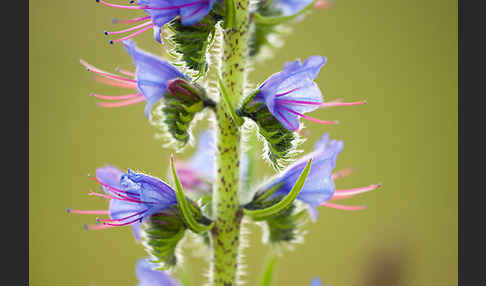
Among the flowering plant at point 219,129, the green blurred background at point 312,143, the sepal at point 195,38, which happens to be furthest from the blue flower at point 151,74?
the green blurred background at point 312,143

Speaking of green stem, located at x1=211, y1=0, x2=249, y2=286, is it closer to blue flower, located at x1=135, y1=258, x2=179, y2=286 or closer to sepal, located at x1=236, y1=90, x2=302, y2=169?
sepal, located at x1=236, y1=90, x2=302, y2=169

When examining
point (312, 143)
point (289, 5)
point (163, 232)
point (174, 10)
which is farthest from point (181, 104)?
point (312, 143)

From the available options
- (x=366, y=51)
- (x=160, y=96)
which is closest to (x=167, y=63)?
(x=160, y=96)

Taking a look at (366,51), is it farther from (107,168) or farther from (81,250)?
(107,168)

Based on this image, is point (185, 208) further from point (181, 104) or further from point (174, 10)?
point (174, 10)

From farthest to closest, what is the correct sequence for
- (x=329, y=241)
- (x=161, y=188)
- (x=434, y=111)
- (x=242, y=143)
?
(x=434, y=111) < (x=329, y=241) < (x=242, y=143) < (x=161, y=188)

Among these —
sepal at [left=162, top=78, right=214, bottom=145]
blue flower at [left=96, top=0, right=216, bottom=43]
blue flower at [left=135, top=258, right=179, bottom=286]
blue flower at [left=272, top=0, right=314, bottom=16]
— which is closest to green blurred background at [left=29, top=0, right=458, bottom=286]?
blue flower at [left=135, top=258, right=179, bottom=286]

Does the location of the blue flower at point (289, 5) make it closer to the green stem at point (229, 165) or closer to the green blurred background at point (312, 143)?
the green stem at point (229, 165)
